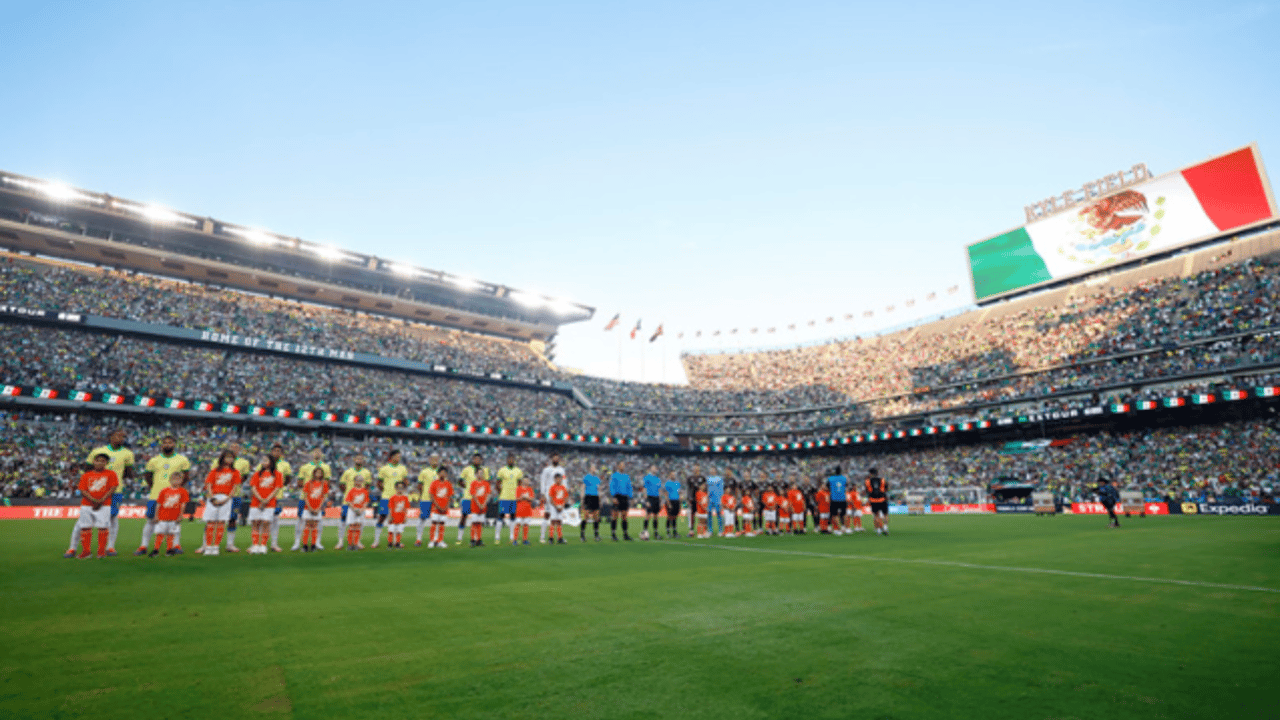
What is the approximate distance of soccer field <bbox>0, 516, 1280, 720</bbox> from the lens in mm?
3311

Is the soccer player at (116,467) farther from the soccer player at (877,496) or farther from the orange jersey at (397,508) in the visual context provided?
the soccer player at (877,496)

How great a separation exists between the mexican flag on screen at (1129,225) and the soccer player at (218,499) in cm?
5811

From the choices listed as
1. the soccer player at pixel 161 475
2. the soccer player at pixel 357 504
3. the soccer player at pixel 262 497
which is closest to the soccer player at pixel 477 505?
the soccer player at pixel 357 504

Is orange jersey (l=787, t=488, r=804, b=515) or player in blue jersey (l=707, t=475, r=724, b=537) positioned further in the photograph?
orange jersey (l=787, t=488, r=804, b=515)

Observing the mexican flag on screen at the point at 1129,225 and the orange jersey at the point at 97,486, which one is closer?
the orange jersey at the point at 97,486

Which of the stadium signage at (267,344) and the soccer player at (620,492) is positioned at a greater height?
the stadium signage at (267,344)

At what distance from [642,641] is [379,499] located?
33.8 feet

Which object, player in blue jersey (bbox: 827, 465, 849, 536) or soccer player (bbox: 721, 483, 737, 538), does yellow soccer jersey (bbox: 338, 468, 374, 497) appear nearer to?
soccer player (bbox: 721, 483, 737, 538)

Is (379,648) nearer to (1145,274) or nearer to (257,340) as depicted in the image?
(257,340)

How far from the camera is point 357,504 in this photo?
13.4 meters

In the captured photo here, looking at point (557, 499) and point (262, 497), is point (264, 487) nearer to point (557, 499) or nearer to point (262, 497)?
point (262, 497)

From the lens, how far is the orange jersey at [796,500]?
60.8ft

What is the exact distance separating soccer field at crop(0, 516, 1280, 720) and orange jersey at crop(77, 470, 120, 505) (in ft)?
3.67

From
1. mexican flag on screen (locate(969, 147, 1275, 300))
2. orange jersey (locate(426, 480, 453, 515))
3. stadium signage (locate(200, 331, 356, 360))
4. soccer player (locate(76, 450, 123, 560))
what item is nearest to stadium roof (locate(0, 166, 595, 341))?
stadium signage (locate(200, 331, 356, 360))
